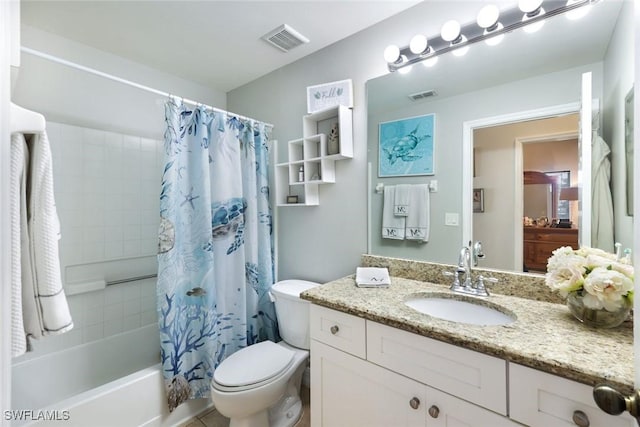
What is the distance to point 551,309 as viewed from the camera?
110 centimetres

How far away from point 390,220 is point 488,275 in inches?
22.3

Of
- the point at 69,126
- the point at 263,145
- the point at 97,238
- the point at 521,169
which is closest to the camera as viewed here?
the point at 521,169

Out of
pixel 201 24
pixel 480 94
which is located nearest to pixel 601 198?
pixel 480 94

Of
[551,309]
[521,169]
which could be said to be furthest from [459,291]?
[521,169]

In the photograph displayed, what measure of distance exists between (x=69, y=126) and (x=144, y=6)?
0.94m

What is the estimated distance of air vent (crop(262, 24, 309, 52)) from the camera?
5.71 feet

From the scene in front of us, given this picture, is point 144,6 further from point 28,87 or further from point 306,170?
point 306,170

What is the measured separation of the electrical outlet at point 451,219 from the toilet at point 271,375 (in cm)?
94

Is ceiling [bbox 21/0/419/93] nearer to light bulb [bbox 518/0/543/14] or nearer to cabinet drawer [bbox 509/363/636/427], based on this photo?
light bulb [bbox 518/0/543/14]

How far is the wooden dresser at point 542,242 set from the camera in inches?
46.4

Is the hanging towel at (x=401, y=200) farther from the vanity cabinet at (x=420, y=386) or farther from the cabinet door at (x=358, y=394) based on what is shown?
the cabinet door at (x=358, y=394)

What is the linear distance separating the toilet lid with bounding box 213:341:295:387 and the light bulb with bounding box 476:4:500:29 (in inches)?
75.5

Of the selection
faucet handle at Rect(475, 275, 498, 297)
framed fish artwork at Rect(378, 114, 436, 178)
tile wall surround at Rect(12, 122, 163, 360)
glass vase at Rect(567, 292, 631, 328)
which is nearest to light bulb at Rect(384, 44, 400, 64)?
framed fish artwork at Rect(378, 114, 436, 178)

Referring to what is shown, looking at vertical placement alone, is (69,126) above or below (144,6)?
below
